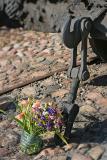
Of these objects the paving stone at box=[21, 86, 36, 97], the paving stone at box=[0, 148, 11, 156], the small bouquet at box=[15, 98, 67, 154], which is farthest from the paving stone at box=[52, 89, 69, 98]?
the paving stone at box=[0, 148, 11, 156]

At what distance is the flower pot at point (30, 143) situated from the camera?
200 inches

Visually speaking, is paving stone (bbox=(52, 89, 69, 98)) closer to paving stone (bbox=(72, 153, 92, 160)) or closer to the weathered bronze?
the weathered bronze

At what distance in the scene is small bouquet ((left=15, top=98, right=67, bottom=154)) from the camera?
5.03 metres

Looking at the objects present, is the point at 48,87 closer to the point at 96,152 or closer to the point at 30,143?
the point at 30,143

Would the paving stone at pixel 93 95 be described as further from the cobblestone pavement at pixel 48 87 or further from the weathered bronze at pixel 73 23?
the weathered bronze at pixel 73 23

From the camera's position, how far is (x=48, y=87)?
261 inches

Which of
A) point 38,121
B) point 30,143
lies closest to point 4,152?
point 30,143

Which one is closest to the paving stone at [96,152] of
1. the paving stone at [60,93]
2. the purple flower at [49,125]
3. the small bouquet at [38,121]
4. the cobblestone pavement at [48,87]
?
the cobblestone pavement at [48,87]

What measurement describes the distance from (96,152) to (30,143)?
677mm

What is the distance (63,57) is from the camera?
24.6ft

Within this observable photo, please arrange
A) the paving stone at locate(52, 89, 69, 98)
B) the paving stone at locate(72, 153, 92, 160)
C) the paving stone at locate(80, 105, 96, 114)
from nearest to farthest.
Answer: the paving stone at locate(72, 153, 92, 160), the paving stone at locate(80, 105, 96, 114), the paving stone at locate(52, 89, 69, 98)

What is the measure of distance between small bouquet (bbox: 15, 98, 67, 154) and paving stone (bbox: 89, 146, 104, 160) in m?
0.29

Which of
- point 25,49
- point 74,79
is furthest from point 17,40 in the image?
point 74,79

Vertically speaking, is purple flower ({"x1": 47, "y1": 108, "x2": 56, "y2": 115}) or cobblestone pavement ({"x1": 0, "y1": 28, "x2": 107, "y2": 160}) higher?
purple flower ({"x1": 47, "y1": 108, "x2": 56, "y2": 115})
